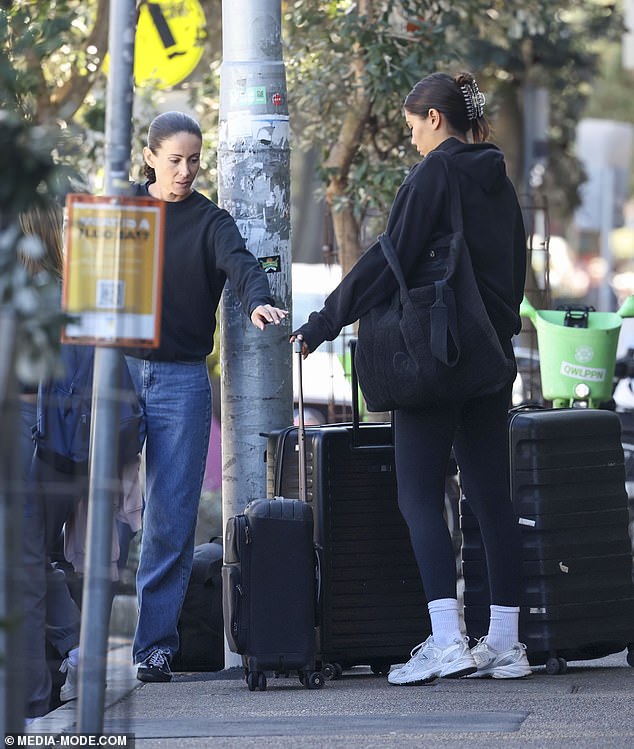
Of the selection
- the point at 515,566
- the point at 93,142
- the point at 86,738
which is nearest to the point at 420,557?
the point at 515,566

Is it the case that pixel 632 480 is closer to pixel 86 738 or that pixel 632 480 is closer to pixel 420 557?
pixel 420 557

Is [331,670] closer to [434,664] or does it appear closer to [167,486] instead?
[434,664]

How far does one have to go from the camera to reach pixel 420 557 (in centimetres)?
536

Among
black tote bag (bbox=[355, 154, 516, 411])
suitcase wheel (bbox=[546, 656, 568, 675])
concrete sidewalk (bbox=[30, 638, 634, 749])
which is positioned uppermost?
black tote bag (bbox=[355, 154, 516, 411])

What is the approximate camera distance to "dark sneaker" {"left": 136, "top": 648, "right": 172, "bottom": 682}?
571 cm

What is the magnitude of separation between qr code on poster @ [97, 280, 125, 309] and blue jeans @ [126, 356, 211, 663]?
2.51 metres

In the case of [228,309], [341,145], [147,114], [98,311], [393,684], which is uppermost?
[147,114]

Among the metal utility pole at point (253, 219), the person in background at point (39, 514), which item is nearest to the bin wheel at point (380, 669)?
the metal utility pole at point (253, 219)

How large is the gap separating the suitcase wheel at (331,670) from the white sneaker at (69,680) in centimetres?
83

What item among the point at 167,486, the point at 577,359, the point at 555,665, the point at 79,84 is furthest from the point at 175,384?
the point at 79,84

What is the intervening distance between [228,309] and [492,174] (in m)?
1.27

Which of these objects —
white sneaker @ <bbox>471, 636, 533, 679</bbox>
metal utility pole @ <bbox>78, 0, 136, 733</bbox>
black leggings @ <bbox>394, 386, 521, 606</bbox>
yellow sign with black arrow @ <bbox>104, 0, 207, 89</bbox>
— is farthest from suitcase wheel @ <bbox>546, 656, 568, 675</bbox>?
yellow sign with black arrow @ <bbox>104, 0, 207, 89</bbox>

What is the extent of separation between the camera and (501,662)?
18.1 ft

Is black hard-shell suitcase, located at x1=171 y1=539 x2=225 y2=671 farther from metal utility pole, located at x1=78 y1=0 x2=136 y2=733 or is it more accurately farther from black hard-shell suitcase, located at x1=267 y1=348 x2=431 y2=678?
metal utility pole, located at x1=78 y1=0 x2=136 y2=733
